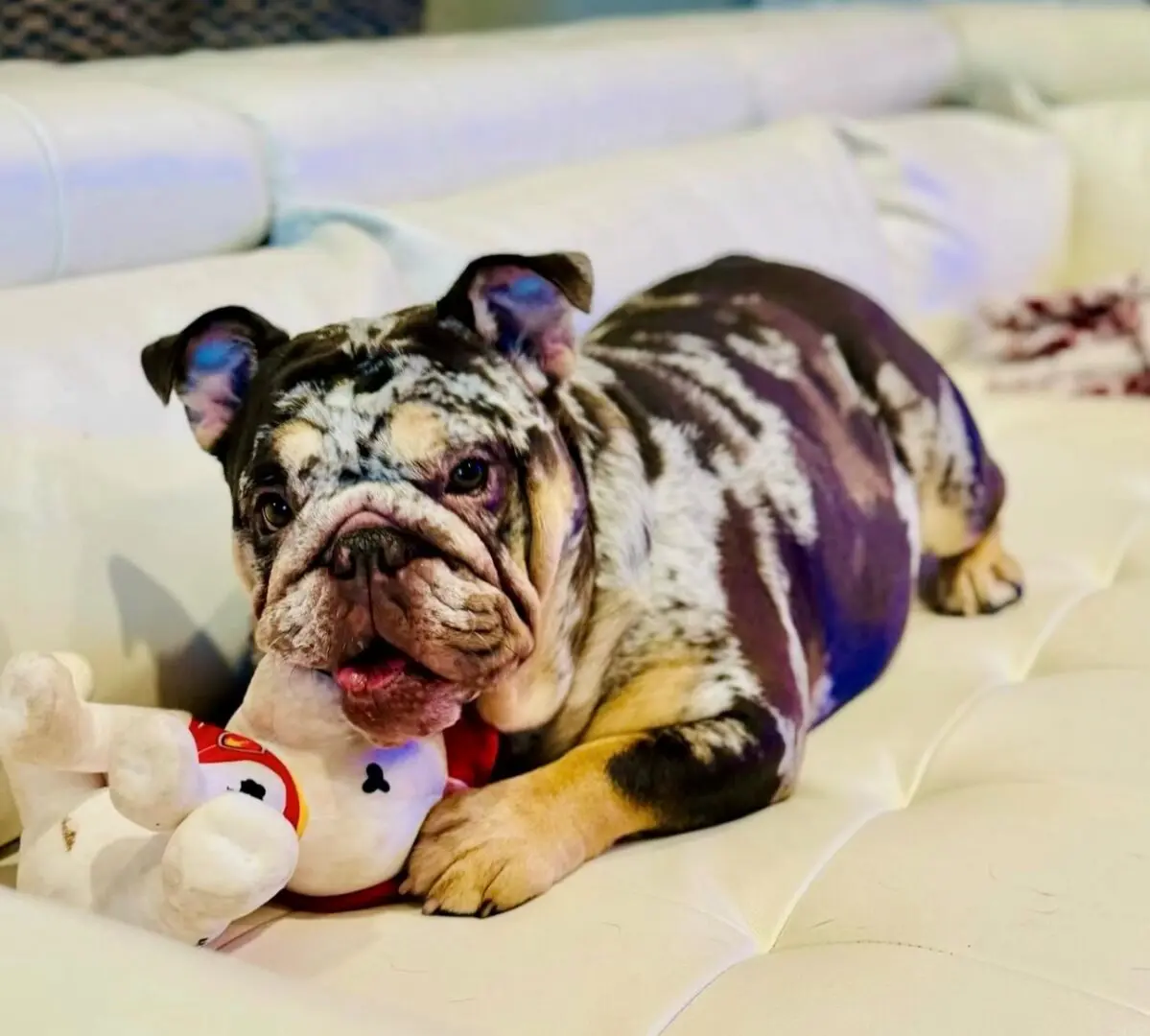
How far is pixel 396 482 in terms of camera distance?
0.93 metres

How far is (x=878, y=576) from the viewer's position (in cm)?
137

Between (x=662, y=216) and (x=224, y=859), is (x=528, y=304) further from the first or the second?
(x=662, y=216)

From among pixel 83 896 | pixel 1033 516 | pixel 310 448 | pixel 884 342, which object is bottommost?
pixel 1033 516

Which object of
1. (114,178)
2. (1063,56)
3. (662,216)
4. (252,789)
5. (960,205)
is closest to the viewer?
(252,789)

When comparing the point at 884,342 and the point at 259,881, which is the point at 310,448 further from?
the point at 884,342

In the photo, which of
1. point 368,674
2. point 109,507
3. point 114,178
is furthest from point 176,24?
point 368,674

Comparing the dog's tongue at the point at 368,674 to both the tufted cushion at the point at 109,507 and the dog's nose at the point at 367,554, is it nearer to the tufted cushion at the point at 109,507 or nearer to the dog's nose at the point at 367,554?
the dog's nose at the point at 367,554

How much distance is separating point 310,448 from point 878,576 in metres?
0.65

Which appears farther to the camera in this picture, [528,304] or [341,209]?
[341,209]

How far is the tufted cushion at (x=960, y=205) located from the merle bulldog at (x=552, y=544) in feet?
3.17

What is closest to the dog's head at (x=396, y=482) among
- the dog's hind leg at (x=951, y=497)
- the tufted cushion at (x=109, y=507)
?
the tufted cushion at (x=109, y=507)

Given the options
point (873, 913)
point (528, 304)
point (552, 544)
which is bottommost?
point (873, 913)

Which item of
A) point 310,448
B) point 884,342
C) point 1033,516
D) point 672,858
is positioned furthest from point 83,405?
point 1033,516

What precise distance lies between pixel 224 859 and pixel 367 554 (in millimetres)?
211
